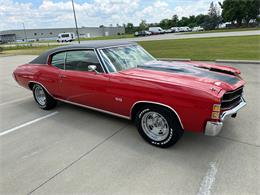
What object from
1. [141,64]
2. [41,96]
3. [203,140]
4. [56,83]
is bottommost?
[203,140]

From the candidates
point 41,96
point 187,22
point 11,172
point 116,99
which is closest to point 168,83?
point 116,99

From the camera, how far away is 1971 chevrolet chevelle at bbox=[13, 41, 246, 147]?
262 centimetres

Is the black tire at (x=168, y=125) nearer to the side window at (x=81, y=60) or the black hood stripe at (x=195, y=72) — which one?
the black hood stripe at (x=195, y=72)

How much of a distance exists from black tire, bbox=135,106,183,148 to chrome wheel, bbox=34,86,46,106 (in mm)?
2938

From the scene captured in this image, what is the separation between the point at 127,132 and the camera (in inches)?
144

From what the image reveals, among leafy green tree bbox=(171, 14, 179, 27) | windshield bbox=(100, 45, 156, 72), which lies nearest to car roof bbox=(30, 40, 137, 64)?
windshield bbox=(100, 45, 156, 72)

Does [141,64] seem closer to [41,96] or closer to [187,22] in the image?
[41,96]

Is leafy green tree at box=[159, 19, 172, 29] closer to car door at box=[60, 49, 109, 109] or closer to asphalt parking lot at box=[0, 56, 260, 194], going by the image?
car door at box=[60, 49, 109, 109]

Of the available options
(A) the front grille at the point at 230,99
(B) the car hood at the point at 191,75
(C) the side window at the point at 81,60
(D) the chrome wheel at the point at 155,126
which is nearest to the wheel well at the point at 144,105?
(D) the chrome wheel at the point at 155,126

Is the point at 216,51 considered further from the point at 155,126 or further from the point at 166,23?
the point at 166,23

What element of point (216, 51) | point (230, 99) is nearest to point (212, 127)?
point (230, 99)

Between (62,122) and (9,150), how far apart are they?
115 centimetres

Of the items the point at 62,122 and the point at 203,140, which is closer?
the point at 203,140

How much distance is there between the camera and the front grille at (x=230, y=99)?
2.73 meters
